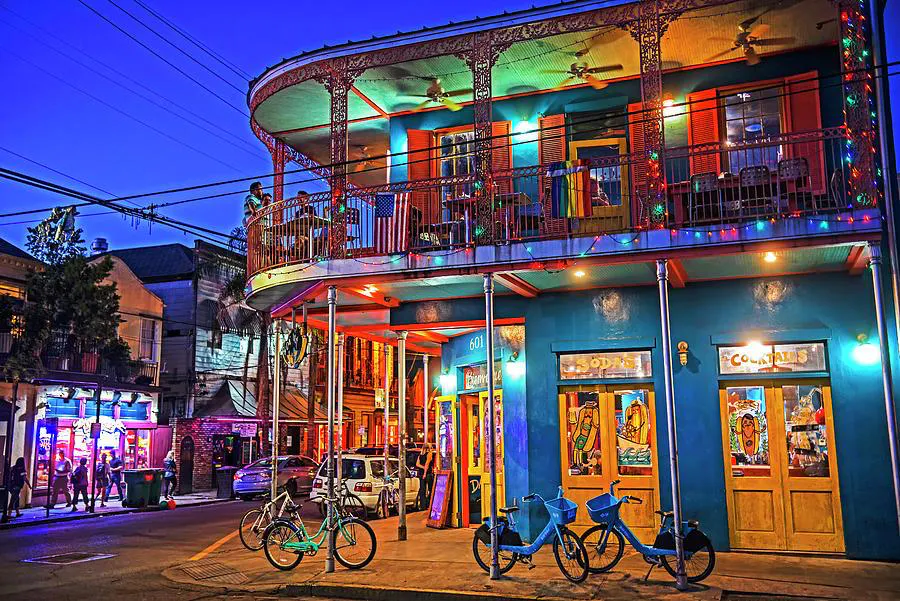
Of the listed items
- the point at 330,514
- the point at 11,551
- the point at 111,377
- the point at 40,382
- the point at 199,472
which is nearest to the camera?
the point at 330,514

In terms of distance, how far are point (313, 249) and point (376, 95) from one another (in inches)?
145

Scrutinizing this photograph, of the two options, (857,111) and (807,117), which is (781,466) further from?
(807,117)

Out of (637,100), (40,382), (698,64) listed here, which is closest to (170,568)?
(637,100)

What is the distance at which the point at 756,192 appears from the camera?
1147 cm

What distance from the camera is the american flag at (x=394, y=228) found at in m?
13.3

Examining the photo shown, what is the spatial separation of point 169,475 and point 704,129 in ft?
69.8

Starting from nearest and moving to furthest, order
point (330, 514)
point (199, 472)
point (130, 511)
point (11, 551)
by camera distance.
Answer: point (330, 514) → point (11, 551) → point (130, 511) → point (199, 472)

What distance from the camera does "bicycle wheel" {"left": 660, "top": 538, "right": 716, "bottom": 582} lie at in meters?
10.5

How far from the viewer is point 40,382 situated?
26.3 meters

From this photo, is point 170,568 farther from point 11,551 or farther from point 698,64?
point 698,64

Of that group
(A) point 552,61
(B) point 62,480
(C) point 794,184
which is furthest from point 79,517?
(C) point 794,184

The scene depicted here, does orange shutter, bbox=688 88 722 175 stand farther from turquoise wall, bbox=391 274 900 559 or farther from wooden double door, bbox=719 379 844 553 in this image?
wooden double door, bbox=719 379 844 553

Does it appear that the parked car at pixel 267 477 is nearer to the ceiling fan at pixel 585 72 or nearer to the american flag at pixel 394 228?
the american flag at pixel 394 228

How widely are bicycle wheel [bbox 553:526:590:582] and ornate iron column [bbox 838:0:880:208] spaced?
587cm
